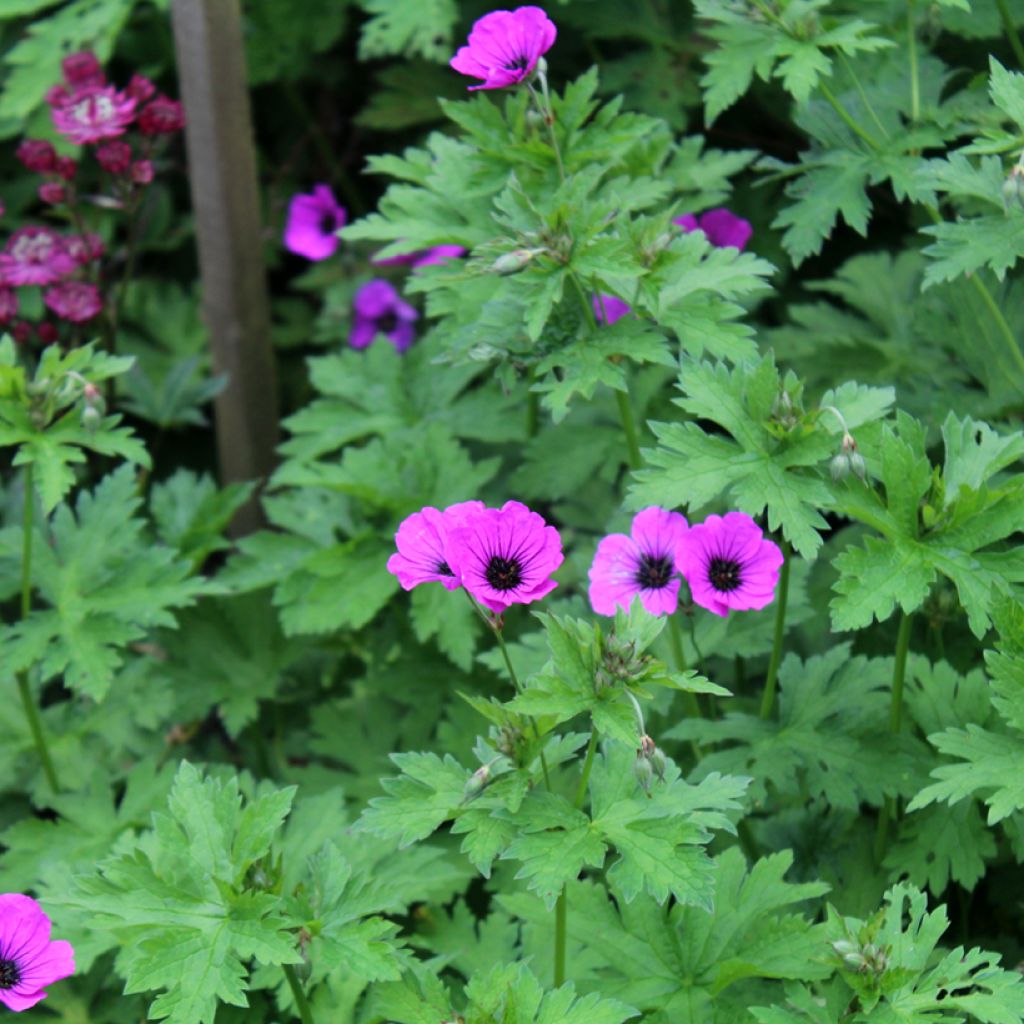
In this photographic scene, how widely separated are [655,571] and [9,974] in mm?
945

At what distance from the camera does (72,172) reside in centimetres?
295

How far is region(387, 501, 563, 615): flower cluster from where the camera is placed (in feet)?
5.20

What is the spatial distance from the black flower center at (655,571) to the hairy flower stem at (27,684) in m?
0.99

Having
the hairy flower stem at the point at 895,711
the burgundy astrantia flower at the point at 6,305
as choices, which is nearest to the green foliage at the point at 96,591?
the burgundy astrantia flower at the point at 6,305

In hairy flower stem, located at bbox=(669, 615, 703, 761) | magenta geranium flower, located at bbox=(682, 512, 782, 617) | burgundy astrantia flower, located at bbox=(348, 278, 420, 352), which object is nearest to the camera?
magenta geranium flower, located at bbox=(682, 512, 782, 617)

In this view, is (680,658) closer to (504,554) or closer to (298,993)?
(504,554)

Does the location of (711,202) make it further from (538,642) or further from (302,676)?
(302,676)

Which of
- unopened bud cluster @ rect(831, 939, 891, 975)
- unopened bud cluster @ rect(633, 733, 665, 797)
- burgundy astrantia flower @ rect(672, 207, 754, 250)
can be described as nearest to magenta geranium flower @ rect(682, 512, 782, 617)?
unopened bud cluster @ rect(633, 733, 665, 797)

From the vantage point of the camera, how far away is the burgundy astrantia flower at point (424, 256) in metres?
2.79

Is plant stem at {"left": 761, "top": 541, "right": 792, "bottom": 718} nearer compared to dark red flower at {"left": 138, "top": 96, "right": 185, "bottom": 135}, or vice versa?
plant stem at {"left": 761, "top": 541, "right": 792, "bottom": 718}

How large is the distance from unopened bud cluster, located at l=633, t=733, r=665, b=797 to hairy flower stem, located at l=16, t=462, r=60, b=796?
3.86ft

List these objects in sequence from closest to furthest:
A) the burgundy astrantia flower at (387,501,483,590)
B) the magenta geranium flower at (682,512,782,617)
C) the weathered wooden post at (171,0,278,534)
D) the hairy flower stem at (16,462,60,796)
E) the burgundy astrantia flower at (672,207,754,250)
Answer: the burgundy astrantia flower at (387,501,483,590) → the magenta geranium flower at (682,512,782,617) → the hairy flower stem at (16,462,60,796) → the burgundy astrantia flower at (672,207,754,250) → the weathered wooden post at (171,0,278,534)

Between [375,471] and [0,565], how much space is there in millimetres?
689

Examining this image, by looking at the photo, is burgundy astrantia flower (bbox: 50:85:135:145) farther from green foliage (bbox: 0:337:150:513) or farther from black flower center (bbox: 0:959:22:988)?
black flower center (bbox: 0:959:22:988)
